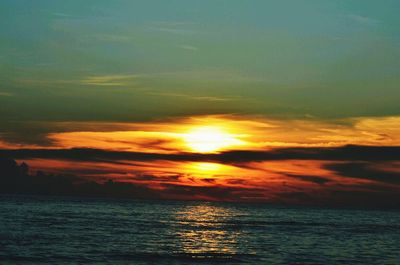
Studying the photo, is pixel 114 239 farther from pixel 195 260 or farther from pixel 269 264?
pixel 269 264

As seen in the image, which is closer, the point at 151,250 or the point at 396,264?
the point at 396,264

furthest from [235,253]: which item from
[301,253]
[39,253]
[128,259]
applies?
[39,253]

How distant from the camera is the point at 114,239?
185 feet

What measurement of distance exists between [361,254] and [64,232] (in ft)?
95.4

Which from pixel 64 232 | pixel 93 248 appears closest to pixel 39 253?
pixel 93 248

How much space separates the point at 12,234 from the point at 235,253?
22.0 metres

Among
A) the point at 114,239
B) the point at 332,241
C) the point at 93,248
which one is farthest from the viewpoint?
the point at 332,241

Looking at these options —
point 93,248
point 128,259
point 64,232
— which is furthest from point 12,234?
point 128,259

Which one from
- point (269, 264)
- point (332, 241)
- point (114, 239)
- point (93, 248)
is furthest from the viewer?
point (332, 241)

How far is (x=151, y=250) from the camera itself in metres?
48.8

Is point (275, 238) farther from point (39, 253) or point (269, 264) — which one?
point (39, 253)

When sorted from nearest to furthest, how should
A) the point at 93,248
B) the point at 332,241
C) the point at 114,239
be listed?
the point at 93,248, the point at 114,239, the point at 332,241

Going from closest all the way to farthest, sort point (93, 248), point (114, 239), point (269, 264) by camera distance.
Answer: point (269, 264) < point (93, 248) < point (114, 239)

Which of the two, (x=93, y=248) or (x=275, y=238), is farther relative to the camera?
(x=275, y=238)
